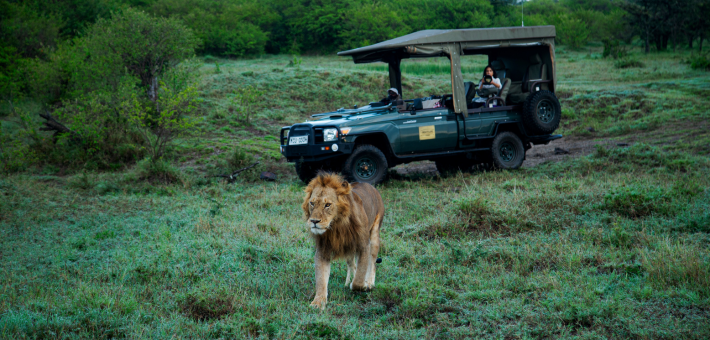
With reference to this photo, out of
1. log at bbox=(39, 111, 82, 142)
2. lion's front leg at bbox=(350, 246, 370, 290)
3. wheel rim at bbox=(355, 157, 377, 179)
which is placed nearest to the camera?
Result: lion's front leg at bbox=(350, 246, 370, 290)

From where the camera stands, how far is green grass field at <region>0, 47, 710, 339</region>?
4375 millimetres

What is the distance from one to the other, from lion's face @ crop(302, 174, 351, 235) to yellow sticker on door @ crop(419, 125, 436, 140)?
6200 mm

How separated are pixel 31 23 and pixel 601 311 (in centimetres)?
3186

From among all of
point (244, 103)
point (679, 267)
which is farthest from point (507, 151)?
point (244, 103)

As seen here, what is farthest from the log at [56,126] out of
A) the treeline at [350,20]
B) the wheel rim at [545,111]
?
the treeline at [350,20]

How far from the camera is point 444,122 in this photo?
11094 millimetres

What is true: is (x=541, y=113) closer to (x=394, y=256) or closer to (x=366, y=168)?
(x=366, y=168)

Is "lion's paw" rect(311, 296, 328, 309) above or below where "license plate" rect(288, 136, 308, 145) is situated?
below

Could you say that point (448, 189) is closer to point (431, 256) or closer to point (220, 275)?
point (431, 256)

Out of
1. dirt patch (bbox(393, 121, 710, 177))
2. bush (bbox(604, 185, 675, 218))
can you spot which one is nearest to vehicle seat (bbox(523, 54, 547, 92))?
dirt patch (bbox(393, 121, 710, 177))

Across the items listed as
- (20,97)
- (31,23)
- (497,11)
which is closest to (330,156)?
(20,97)

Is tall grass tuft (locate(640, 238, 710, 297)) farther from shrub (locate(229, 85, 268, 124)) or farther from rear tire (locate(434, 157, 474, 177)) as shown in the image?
shrub (locate(229, 85, 268, 124))

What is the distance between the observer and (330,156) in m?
10.4

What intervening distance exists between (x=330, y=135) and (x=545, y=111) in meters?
5.04
